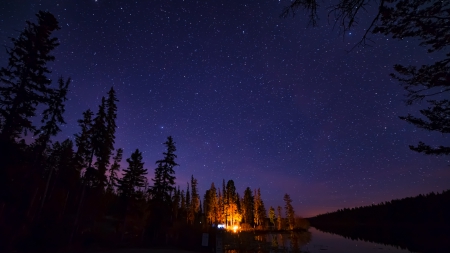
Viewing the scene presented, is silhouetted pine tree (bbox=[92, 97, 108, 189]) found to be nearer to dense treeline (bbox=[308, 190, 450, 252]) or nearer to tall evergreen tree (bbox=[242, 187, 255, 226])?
dense treeline (bbox=[308, 190, 450, 252])

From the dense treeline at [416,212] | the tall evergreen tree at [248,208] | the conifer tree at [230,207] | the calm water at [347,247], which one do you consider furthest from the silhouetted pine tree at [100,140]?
the dense treeline at [416,212]

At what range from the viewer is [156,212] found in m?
30.6

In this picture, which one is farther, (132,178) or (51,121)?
(132,178)

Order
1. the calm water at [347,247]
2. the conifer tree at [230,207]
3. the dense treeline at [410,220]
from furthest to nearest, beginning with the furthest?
the conifer tree at [230,207] < the dense treeline at [410,220] < the calm water at [347,247]

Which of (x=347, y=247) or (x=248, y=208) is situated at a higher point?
(x=248, y=208)

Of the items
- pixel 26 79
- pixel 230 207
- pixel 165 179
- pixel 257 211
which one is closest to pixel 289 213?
pixel 257 211

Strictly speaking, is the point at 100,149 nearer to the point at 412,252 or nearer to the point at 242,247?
the point at 242,247

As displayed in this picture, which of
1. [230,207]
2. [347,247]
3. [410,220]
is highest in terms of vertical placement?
[230,207]

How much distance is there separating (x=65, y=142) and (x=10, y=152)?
41.2 meters

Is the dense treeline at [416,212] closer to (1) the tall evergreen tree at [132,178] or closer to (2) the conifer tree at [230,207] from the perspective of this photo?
(2) the conifer tree at [230,207]

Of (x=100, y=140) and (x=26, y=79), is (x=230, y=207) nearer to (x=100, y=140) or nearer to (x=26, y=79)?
Answer: (x=100, y=140)

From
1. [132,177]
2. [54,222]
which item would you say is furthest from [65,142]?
[54,222]

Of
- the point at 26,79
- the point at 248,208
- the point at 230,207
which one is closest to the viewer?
the point at 26,79

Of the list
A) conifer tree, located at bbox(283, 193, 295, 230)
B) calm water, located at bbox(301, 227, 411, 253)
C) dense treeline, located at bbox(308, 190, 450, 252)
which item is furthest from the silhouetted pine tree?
conifer tree, located at bbox(283, 193, 295, 230)
